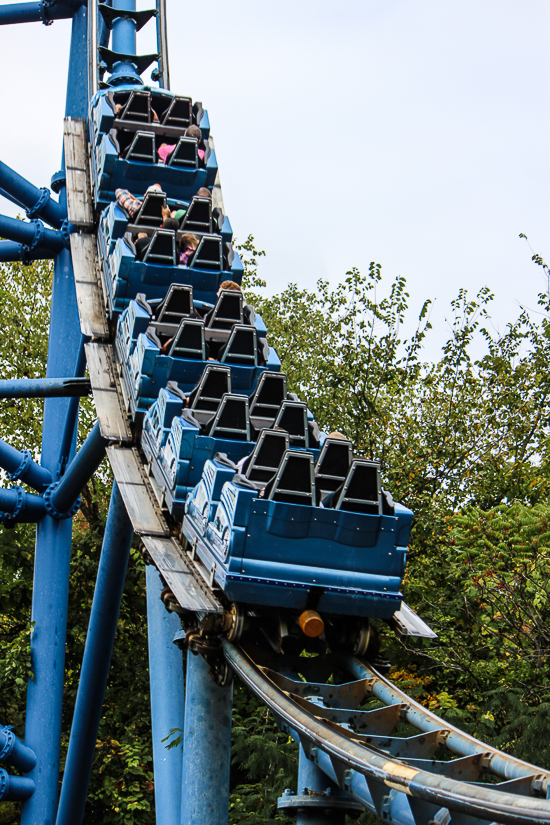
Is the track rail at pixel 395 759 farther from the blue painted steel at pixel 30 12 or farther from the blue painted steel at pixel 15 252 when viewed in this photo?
the blue painted steel at pixel 30 12

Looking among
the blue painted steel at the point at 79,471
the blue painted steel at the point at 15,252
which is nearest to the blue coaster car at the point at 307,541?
the blue painted steel at the point at 79,471

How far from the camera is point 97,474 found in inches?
648

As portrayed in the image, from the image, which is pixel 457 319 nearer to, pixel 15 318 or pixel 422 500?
pixel 422 500

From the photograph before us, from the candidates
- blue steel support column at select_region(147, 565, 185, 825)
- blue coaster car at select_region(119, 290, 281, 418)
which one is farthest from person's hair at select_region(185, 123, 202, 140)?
blue steel support column at select_region(147, 565, 185, 825)

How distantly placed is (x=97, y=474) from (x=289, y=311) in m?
4.47

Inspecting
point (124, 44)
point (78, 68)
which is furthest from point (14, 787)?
point (124, 44)

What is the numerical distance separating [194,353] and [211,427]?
1.30 meters

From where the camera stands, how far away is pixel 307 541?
14.9 ft

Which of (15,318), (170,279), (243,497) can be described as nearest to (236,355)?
(170,279)

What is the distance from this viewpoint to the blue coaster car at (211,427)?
212 inches

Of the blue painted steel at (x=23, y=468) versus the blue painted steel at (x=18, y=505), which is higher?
the blue painted steel at (x=23, y=468)

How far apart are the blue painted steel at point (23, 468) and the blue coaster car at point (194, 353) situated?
73.7 inches

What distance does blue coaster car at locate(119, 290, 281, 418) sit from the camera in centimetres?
→ 655

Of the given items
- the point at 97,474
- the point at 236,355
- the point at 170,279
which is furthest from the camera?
the point at 97,474
